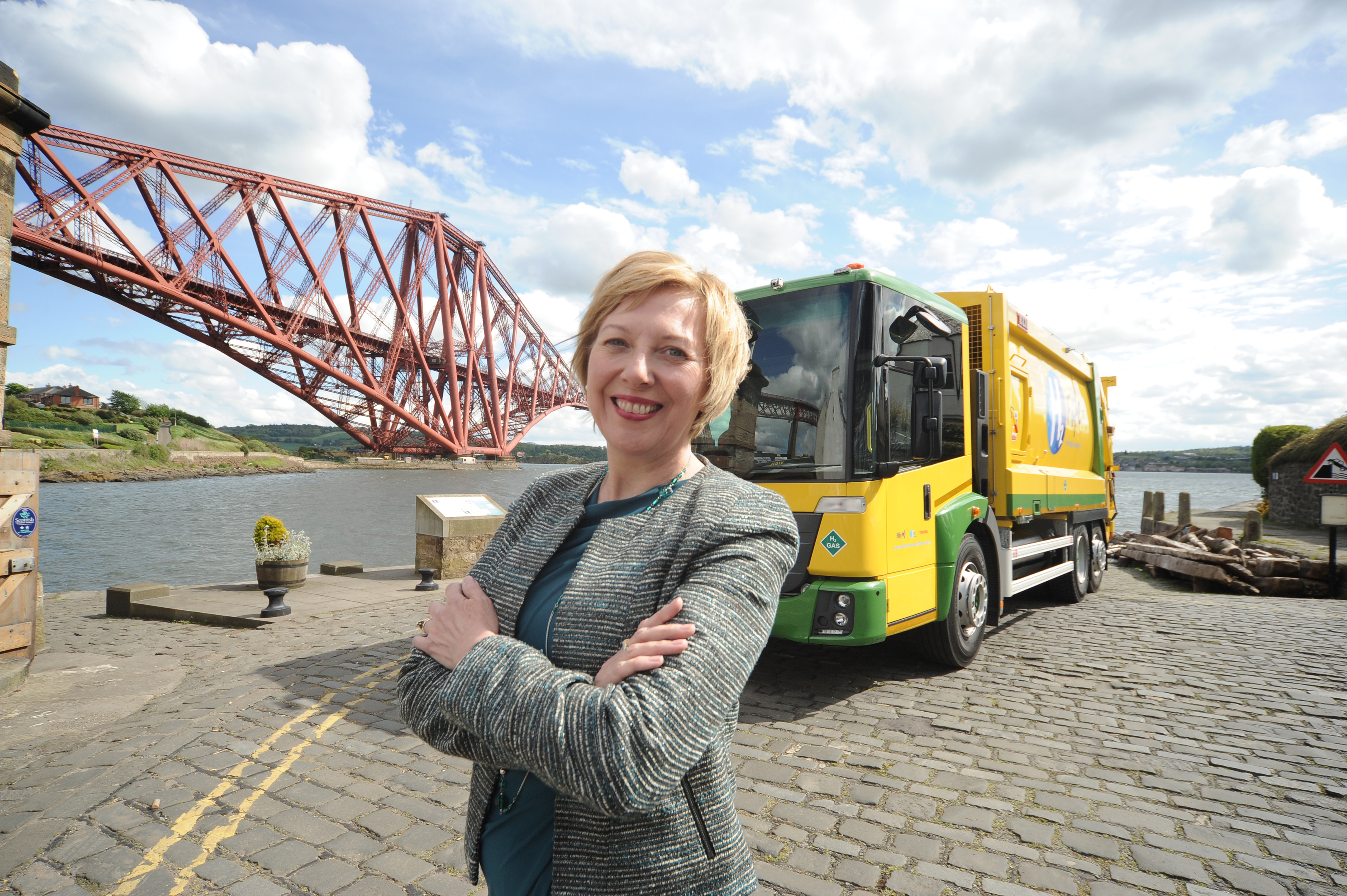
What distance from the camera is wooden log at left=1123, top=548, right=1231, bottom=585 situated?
9891mm

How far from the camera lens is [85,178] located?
108ft

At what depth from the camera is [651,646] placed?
101cm

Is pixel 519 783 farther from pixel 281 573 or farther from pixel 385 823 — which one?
pixel 281 573

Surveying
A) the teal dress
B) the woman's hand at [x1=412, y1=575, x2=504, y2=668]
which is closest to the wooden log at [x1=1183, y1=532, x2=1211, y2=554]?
the teal dress

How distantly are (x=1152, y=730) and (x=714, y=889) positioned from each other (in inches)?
161

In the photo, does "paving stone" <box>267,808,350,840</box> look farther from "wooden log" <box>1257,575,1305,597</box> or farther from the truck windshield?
"wooden log" <box>1257,575,1305,597</box>

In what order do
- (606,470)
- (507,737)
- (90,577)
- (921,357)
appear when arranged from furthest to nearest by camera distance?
1. (90,577)
2. (921,357)
3. (606,470)
4. (507,737)

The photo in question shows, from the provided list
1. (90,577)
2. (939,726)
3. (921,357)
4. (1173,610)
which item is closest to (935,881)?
(939,726)

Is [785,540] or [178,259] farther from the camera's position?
[178,259]

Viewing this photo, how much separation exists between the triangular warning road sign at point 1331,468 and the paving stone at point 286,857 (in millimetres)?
12291

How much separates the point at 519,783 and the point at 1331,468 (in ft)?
42.1

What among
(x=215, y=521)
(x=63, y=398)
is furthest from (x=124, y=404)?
(x=215, y=521)

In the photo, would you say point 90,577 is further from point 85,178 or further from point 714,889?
point 85,178

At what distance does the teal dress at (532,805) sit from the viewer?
1.21 m
